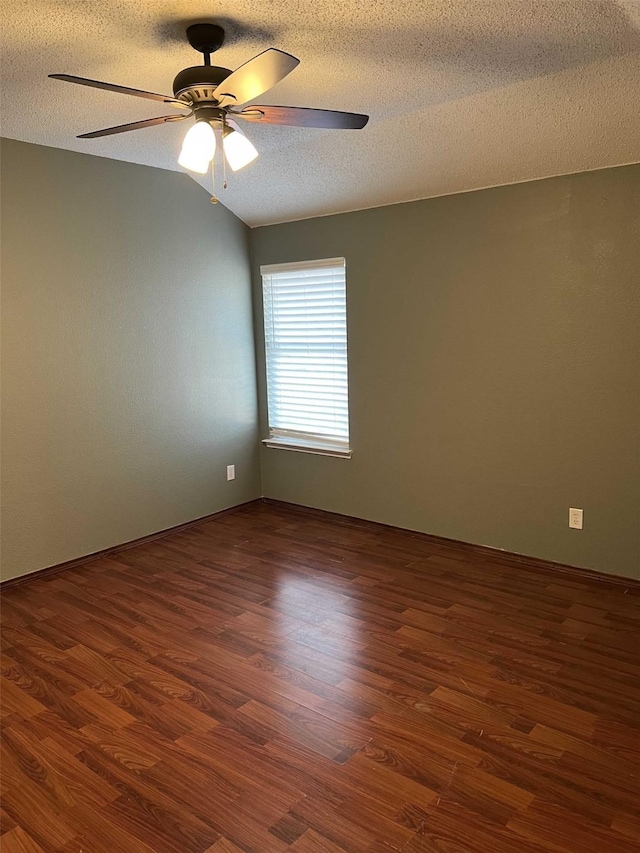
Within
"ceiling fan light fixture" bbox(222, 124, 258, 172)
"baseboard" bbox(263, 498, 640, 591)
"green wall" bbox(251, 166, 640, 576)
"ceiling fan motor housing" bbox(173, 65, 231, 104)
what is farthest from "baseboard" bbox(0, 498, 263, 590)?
"ceiling fan motor housing" bbox(173, 65, 231, 104)

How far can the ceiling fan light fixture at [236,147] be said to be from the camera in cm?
240

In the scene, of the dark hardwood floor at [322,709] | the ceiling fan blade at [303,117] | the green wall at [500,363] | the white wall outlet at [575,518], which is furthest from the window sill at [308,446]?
the ceiling fan blade at [303,117]

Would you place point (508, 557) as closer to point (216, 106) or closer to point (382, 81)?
point (382, 81)

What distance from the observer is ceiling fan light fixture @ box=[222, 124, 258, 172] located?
240 centimetres

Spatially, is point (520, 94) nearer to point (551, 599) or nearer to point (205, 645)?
point (551, 599)

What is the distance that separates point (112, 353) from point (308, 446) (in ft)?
5.18

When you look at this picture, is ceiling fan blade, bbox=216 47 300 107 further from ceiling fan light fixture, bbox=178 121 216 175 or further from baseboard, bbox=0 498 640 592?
baseboard, bbox=0 498 640 592

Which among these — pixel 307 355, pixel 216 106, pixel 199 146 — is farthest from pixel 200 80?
pixel 307 355

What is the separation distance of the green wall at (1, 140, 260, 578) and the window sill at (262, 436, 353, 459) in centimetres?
25

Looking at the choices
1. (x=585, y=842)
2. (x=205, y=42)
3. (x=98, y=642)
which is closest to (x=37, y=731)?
(x=98, y=642)

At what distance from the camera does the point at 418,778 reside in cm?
208

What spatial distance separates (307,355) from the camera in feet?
15.7

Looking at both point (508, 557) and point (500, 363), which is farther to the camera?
point (508, 557)

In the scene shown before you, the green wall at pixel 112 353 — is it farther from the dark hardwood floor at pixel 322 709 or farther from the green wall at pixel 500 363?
the green wall at pixel 500 363
